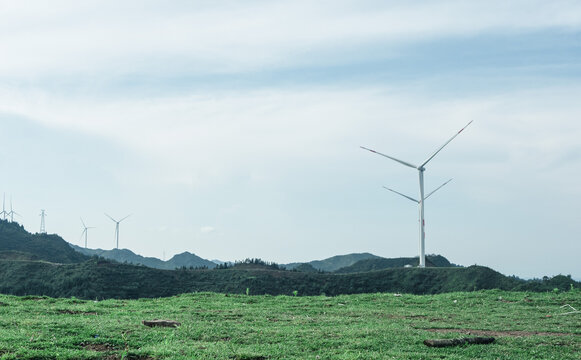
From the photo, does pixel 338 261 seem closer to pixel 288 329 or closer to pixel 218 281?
pixel 218 281

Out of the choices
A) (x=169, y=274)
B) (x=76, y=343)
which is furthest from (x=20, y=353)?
(x=169, y=274)

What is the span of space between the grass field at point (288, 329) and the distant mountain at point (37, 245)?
6061 centimetres

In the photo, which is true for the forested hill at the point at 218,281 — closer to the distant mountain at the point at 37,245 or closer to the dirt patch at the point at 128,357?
the dirt patch at the point at 128,357

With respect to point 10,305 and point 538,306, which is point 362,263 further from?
point 10,305

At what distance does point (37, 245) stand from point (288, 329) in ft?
275

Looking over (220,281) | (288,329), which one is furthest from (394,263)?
(288,329)

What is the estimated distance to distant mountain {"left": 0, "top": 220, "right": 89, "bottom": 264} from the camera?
84.9 m

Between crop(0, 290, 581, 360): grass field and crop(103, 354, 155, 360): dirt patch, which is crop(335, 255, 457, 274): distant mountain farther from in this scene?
crop(103, 354, 155, 360): dirt patch

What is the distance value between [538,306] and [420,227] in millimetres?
24226

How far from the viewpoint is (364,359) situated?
1343cm

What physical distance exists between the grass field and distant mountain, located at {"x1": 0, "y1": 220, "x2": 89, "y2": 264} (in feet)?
199

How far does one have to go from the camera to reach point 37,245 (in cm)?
9119

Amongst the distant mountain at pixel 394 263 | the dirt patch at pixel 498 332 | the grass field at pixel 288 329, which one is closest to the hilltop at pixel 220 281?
the grass field at pixel 288 329

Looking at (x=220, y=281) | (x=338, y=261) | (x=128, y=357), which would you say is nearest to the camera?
(x=128, y=357)
